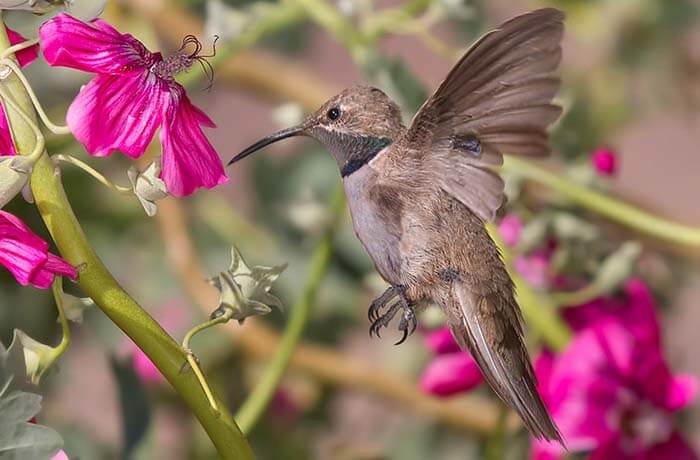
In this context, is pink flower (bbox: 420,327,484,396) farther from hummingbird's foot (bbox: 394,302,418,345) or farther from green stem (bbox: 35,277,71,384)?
green stem (bbox: 35,277,71,384)

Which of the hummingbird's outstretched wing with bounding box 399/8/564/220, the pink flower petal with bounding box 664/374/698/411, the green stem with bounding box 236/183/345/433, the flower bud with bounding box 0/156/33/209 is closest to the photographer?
the flower bud with bounding box 0/156/33/209

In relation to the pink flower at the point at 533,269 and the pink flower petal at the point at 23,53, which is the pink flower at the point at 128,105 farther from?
the pink flower at the point at 533,269

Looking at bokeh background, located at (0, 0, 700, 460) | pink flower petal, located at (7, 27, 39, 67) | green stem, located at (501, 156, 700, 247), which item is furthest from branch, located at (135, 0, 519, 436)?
pink flower petal, located at (7, 27, 39, 67)

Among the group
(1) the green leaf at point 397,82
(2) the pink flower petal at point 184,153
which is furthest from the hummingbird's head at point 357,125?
(1) the green leaf at point 397,82

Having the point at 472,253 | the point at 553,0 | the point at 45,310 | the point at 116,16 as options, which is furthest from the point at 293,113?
the point at 553,0

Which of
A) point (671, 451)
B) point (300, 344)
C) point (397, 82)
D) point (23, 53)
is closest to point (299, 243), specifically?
point (300, 344)

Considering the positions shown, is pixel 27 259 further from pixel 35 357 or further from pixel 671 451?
pixel 671 451

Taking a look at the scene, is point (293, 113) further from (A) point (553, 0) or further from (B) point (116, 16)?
(A) point (553, 0)
